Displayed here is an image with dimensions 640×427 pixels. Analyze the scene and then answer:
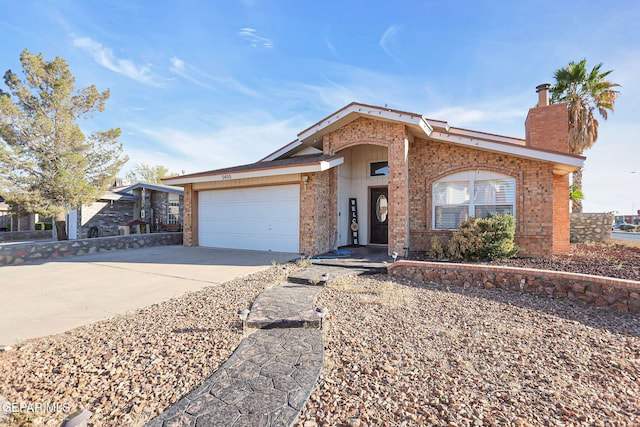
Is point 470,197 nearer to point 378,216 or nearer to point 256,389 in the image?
point 378,216

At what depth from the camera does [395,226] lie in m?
8.70

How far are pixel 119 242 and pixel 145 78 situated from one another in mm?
6261

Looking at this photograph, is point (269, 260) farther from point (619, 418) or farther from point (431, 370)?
point (619, 418)

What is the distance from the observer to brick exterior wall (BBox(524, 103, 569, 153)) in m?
9.51

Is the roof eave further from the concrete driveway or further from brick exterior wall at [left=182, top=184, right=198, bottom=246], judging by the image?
the concrete driveway

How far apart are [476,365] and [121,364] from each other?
3.56 meters

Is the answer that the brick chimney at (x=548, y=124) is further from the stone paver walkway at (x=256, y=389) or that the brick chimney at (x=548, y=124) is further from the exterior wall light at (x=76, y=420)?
the exterior wall light at (x=76, y=420)

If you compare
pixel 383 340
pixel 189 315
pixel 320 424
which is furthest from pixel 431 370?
pixel 189 315

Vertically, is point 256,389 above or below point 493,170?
below

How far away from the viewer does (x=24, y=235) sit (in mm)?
17344

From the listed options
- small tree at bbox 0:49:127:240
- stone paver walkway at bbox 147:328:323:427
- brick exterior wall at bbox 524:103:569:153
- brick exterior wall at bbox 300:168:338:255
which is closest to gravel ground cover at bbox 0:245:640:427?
stone paver walkway at bbox 147:328:323:427

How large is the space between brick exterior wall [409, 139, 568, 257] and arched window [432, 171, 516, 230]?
6.7 inches

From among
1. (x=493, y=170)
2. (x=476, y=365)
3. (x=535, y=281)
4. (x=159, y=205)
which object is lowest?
(x=476, y=365)

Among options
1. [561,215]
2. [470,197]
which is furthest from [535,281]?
[561,215]
